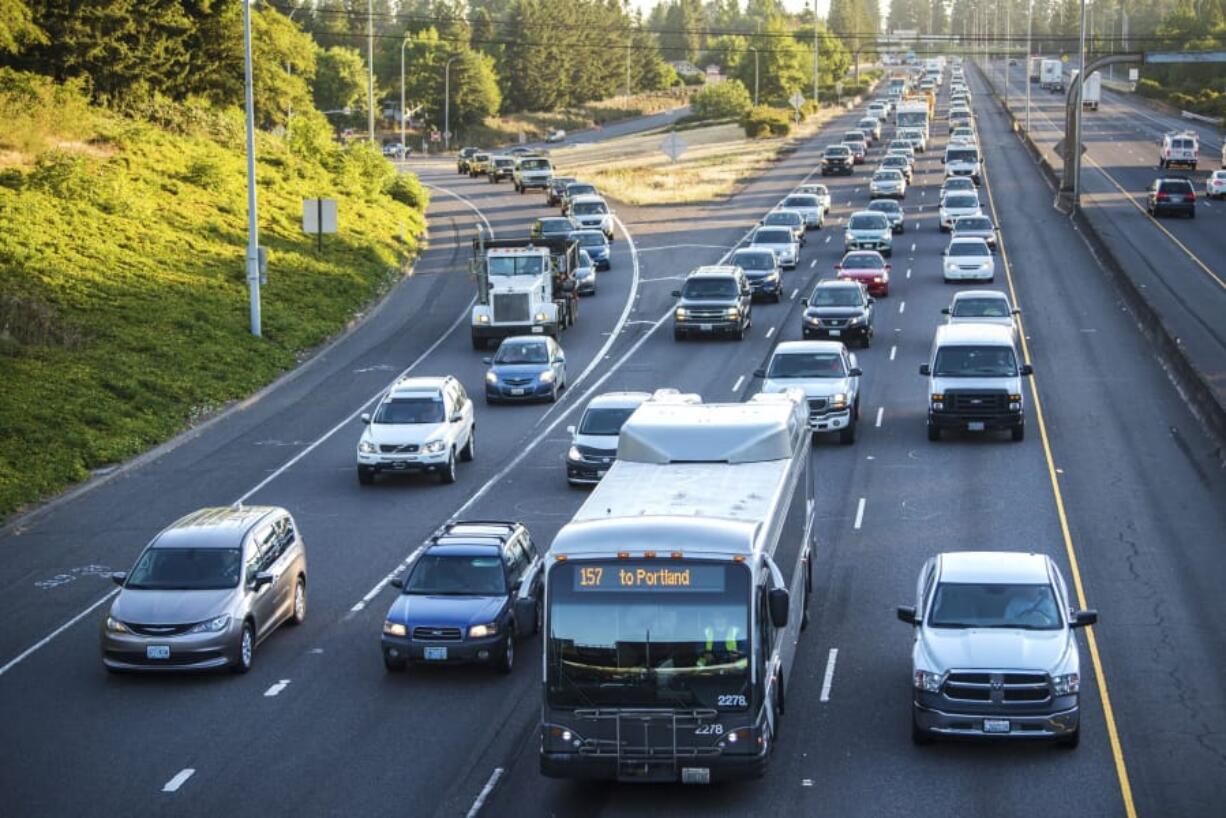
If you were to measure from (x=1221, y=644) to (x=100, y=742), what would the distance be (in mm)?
14278

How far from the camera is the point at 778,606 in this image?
17.2 m

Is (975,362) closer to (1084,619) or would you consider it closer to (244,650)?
(1084,619)

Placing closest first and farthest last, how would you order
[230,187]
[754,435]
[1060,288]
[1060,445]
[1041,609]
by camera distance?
[1041,609]
[754,435]
[1060,445]
[1060,288]
[230,187]

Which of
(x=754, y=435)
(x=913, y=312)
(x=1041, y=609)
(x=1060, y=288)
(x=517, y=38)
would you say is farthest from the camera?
(x=517, y=38)

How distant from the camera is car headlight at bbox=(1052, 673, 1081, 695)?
1802 cm

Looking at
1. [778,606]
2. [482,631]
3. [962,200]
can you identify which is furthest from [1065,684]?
[962,200]

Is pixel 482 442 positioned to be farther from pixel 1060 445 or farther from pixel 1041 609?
pixel 1041 609

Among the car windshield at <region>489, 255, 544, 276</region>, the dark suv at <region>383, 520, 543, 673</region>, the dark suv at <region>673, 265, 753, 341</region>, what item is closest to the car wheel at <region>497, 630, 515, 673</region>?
the dark suv at <region>383, 520, 543, 673</region>

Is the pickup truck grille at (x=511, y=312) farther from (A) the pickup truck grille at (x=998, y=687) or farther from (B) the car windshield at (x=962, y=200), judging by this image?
(A) the pickup truck grille at (x=998, y=687)

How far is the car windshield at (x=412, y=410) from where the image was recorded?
3409 cm

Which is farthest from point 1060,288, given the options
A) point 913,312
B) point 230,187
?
point 230,187

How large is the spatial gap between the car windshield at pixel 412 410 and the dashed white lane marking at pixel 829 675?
13.7 metres

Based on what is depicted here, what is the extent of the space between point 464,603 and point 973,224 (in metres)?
45.5

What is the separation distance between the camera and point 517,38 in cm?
18012
